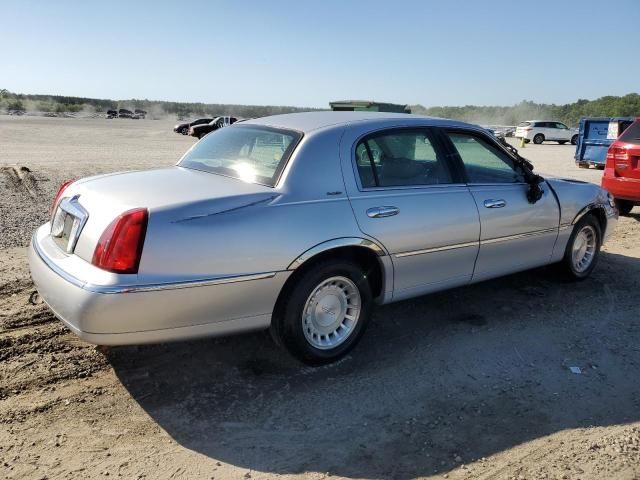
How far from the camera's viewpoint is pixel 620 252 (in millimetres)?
6910

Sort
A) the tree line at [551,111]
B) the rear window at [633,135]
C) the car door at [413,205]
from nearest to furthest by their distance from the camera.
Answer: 1. the car door at [413,205]
2. the rear window at [633,135]
3. the tree line at [551,111]

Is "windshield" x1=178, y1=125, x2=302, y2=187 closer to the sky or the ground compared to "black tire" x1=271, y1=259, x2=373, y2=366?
closer to the sky

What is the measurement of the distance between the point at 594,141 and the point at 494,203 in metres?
15.2

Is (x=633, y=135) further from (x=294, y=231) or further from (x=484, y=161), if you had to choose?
(x=294, y=231)

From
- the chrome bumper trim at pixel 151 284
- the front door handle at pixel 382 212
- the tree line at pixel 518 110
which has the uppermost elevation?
the tree line at pixel 518 110

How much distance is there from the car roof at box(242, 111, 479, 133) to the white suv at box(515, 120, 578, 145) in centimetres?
3703

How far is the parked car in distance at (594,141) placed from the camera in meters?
16.8

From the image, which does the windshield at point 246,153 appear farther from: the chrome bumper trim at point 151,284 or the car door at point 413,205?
the chrome bumper trim at point 151,284

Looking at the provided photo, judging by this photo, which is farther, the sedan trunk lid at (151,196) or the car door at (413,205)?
the car door at (413,205)

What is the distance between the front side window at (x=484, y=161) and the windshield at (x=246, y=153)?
148 centimetres

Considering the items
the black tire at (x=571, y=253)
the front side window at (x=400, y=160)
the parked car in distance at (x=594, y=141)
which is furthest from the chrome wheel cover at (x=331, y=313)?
the parked car in distance at (x=594, y=141)

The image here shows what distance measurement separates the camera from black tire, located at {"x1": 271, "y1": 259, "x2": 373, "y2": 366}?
11.5 feet

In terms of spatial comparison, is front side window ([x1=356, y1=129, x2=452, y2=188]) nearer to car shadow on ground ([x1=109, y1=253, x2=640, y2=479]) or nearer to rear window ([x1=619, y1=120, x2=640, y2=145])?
car shadow on ground ([x1=109, y1=253, x2=640, y2=479])

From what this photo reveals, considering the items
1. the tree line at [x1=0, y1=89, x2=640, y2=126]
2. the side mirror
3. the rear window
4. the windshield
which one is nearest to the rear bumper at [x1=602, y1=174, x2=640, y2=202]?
the rear window
